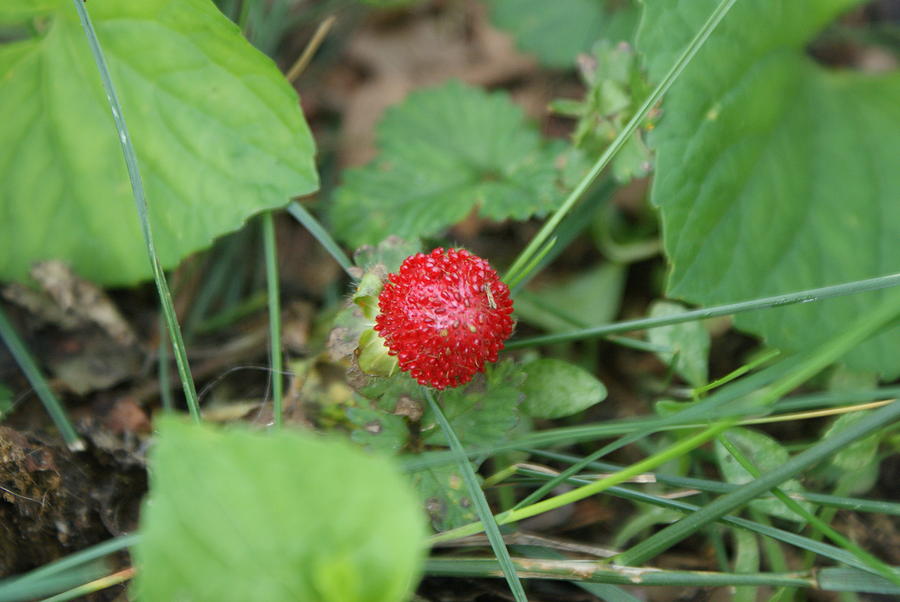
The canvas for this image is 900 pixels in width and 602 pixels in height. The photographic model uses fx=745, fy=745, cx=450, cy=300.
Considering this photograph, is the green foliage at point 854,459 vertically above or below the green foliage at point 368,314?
below

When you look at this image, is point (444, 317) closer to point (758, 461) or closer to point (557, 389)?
point (557, 389)

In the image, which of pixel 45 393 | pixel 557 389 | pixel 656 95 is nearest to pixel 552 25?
pixel 656 95

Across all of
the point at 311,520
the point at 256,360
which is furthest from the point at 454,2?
the point at 311,520

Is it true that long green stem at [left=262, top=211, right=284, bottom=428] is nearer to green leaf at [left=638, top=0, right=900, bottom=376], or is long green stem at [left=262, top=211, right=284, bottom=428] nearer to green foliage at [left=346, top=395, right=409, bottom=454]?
green foliage at [left=346, top=395, right=409, bottom=454]

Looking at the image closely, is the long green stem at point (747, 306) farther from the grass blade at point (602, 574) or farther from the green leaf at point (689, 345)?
the grass blade at point (602, 574)

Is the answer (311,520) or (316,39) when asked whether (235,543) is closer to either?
(311,520)

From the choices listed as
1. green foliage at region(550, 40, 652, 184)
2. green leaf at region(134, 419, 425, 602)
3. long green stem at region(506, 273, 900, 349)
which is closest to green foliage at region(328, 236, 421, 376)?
long green stem at region(506, 273, 900, 349)

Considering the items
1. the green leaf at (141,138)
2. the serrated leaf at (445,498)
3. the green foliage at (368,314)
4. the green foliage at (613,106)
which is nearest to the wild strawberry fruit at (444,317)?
the green foliage at (368,314)

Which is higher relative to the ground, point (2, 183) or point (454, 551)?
point (2, 183)
